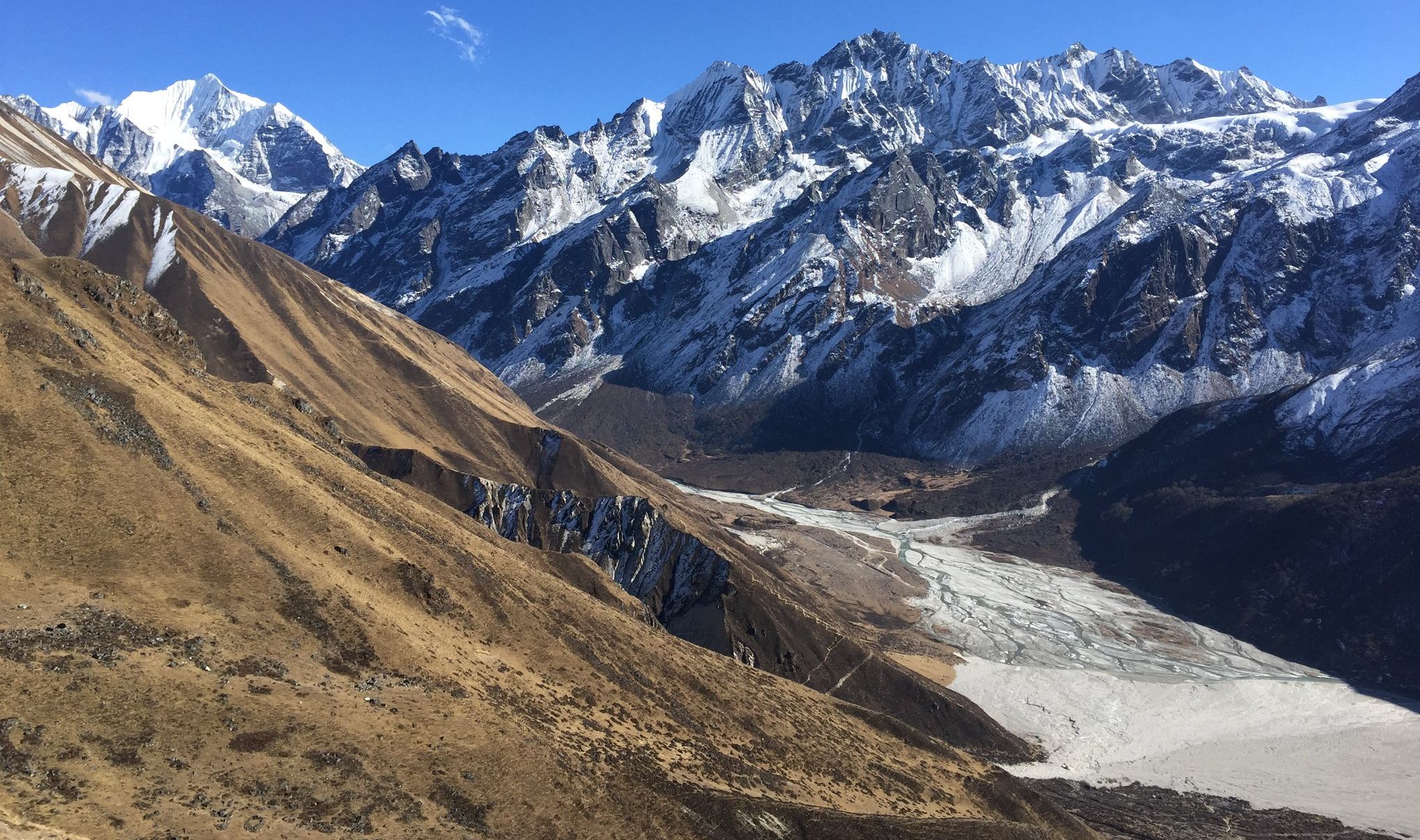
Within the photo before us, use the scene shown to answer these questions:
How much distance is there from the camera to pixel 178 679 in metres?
37.5

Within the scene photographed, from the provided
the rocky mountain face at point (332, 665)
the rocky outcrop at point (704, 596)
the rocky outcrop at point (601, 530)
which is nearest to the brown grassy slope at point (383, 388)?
the rocky outcrop at point (704, 596)

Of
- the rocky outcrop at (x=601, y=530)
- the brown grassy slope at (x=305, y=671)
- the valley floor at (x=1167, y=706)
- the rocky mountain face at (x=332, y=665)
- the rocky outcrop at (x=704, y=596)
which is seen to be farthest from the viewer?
the rocky outcrop at (x=601, y=530)

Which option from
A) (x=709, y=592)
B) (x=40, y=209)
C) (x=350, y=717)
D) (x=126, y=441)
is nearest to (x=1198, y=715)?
(x=709, y=592)

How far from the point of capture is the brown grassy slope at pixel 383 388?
9775 centimetres

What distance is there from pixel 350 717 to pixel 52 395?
2766 centimetres

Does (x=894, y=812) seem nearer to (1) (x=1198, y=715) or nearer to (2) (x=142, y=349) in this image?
(2) (x=142, y=349)

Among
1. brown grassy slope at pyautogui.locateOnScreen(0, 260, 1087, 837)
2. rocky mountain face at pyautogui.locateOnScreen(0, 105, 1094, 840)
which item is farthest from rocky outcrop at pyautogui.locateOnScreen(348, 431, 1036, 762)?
brown grassy slope at pyautogui.locateOnScreen(0, 260, 1087, 837)

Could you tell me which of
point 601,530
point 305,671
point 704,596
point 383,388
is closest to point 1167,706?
point 704,596

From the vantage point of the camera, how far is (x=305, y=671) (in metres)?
43.2

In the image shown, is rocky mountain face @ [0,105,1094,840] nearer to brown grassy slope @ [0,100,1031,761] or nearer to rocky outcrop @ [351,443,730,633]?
brown grassy slope @ [0,100,1031,761]

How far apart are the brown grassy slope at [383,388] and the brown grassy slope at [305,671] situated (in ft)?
79.0

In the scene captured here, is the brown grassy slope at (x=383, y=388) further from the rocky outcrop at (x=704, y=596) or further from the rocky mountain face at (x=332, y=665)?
the rocky mountain face at (x=332, y=665)

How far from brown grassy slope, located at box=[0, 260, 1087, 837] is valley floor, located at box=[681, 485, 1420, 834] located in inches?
1748

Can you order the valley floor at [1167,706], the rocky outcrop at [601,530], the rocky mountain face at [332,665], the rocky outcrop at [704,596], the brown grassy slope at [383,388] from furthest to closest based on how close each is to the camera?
the rocky outcrop at [601,530]
the valley floor at [1167,706]
the brown grassy slope at [383,388]
the rocky outcrop at [704,596]
the rocky mountain face at [332,665]
